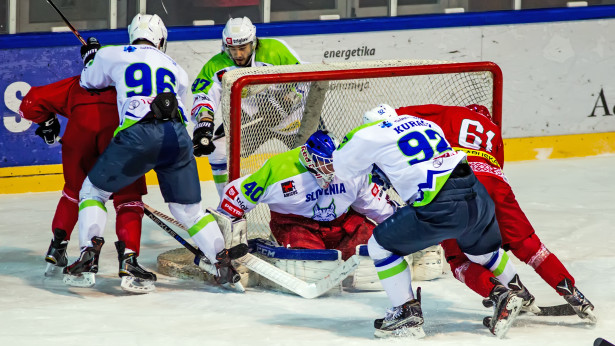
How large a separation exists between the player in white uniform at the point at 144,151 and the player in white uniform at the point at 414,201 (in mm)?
835

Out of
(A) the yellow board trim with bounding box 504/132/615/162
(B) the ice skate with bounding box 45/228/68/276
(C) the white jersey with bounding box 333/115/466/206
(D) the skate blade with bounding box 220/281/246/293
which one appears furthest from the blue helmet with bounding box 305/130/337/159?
(A) the yellow board trim with bounding box 504/132/615/162

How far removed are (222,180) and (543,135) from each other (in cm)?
247

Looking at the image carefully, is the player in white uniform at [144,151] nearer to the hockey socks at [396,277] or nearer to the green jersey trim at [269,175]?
the green jersey trim at [269,175]

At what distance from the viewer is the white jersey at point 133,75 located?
14.6 feet

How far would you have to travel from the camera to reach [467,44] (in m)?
7.00

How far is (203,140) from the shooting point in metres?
4.90

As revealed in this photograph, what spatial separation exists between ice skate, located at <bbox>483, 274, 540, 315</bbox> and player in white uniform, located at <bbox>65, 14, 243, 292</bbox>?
42.4 inches

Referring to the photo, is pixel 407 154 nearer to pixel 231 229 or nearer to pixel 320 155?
pixel 320 155

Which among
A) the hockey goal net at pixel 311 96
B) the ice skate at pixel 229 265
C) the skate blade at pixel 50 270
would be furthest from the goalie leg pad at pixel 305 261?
the skate blade at pixel 50 270

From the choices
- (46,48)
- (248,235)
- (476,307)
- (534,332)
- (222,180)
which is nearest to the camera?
(534,332)

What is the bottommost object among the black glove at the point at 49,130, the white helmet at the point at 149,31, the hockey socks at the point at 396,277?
the hockey socks at the point at 396,277

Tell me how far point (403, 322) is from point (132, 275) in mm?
1163

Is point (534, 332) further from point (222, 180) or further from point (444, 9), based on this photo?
point (444, 9)

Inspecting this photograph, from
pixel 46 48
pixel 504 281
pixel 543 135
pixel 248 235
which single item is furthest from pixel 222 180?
pixel 543 135
